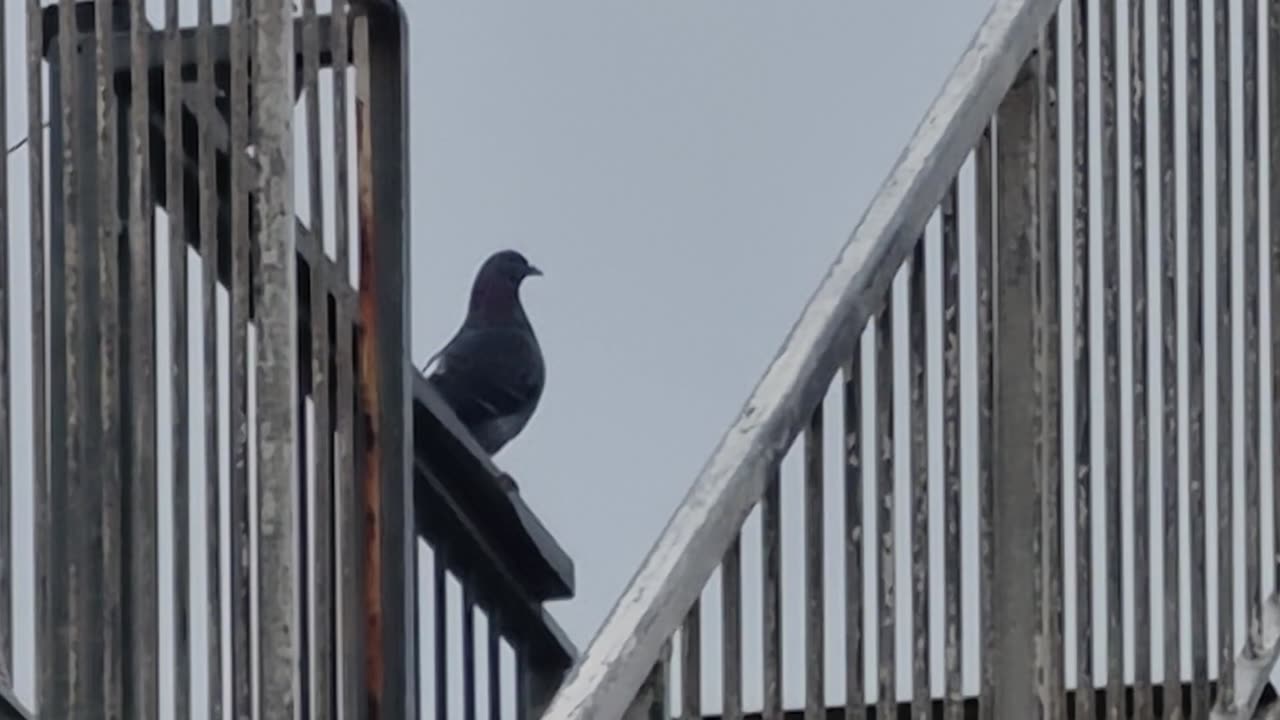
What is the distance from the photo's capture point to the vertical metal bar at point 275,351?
13.1 ft

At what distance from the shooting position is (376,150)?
4.53 meters

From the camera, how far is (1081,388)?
11.4 ft

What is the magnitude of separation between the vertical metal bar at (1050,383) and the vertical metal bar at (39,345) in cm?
138

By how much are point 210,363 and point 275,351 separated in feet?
0.77

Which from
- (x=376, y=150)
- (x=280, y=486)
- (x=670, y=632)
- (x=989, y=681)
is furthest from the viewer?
(x=376, y=150)

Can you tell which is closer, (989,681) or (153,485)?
(989,681)

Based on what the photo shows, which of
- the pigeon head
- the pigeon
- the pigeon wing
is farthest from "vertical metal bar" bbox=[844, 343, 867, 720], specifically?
the pigeon head

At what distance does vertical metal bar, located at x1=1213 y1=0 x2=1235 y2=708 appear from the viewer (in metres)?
3.69

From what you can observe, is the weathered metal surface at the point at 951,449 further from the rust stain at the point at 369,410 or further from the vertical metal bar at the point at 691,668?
the rust stain at the point at 369,410

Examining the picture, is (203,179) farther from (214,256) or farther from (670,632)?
(670,632)

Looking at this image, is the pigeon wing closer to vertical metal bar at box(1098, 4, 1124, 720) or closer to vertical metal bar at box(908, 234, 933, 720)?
vertical metal bar at box(1098, 4, 1124, 720)

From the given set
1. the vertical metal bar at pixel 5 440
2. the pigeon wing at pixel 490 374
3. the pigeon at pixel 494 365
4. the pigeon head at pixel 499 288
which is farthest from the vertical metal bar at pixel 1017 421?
the pigeon head at pixel 499 288

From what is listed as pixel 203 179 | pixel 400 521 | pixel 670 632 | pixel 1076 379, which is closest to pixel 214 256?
pixel 203 179

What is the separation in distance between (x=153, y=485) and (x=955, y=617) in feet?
4.21
